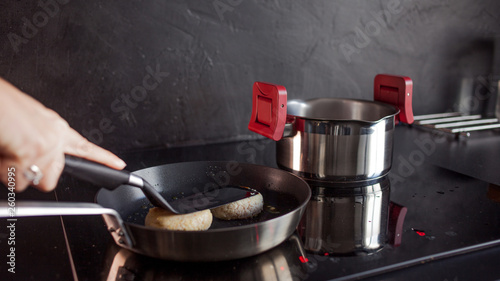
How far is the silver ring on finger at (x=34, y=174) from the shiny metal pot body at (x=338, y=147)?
0.54 meters

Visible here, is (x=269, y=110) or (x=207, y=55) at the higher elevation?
(x=207, y=55)

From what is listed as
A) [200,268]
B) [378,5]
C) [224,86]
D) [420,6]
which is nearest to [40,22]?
[224,86]

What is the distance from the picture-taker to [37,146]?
1.53 feet

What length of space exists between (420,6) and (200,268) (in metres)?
1.29

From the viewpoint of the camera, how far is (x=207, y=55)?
1.24 m

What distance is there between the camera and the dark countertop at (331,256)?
612 mm

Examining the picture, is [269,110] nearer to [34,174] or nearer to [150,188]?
[150,188]

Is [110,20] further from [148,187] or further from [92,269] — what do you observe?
[92,269]

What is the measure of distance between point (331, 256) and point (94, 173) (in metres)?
0.38

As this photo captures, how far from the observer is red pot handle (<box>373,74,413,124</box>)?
3.34 feet

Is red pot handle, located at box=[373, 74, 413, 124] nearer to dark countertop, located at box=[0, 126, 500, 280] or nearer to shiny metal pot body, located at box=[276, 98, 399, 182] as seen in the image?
shiny metal pot body, located at box=[276, 98, 399, 182]

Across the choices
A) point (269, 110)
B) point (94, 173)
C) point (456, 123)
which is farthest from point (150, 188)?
point (456, 123)

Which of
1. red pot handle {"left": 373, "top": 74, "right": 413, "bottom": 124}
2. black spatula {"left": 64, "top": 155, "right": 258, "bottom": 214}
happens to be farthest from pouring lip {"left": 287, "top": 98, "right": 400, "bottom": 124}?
black spatula {"left": 64, "top": 155, "right": 258, "bottom": 214}

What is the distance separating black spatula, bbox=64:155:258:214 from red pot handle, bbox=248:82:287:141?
0.46 feet
